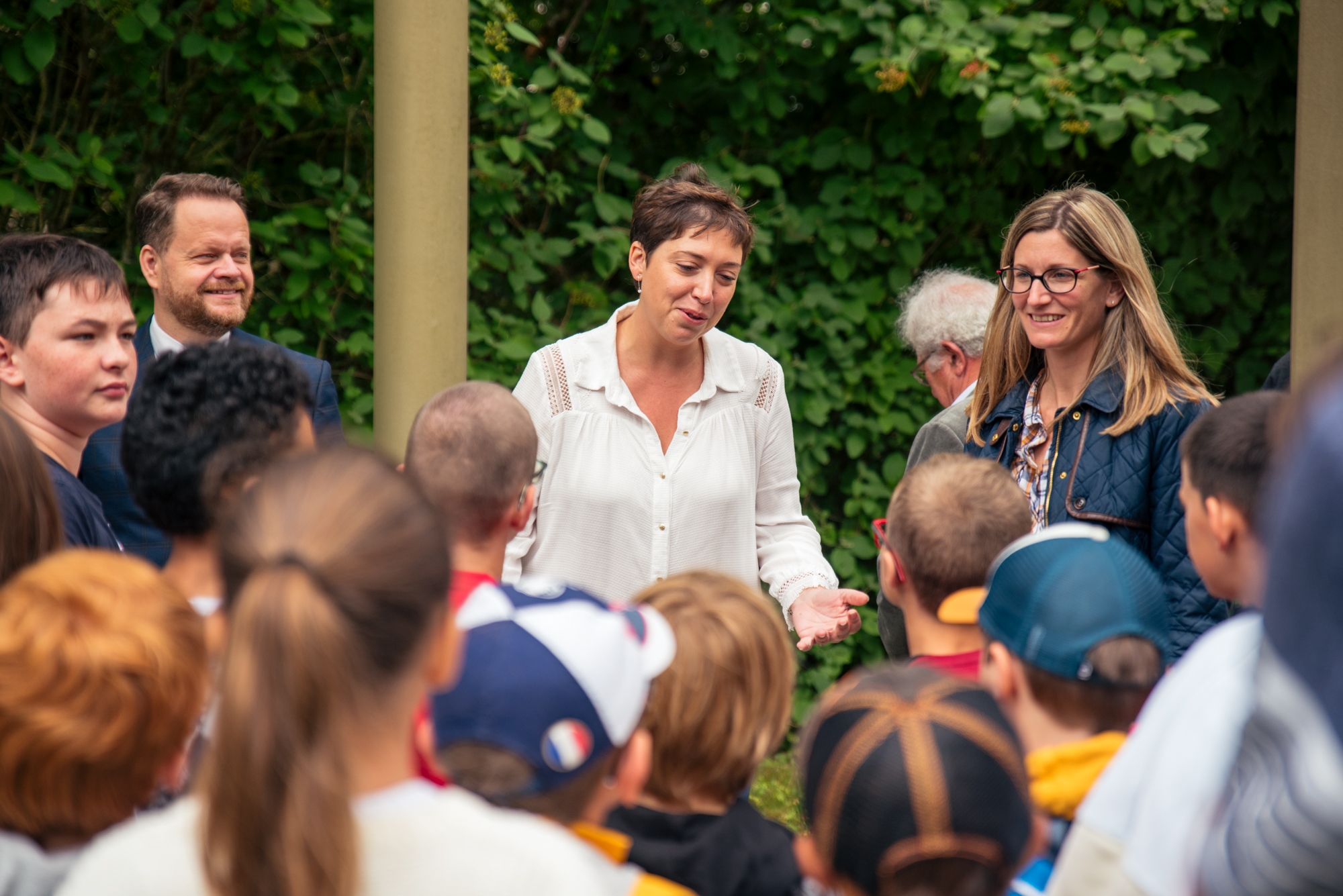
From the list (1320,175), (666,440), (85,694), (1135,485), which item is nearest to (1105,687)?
(1135,485)

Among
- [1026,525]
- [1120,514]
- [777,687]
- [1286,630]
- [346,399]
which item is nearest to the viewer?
[1286,630]

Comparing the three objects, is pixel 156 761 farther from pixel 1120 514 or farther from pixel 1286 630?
pixel 1120 514

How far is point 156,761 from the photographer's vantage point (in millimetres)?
1415

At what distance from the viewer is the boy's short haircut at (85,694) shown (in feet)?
4.34

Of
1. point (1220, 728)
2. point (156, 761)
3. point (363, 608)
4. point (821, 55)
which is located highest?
point (821, 55)

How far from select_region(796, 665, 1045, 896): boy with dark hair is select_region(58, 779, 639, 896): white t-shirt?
1.01 feet

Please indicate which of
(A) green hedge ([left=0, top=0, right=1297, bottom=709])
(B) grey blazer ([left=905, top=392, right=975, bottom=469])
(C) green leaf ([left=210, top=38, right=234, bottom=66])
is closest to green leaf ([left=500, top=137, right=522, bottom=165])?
(A) green hedge ([left=0, top=0, right=1297, bottom=709])

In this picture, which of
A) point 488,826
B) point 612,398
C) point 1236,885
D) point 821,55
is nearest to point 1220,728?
point 1236,885

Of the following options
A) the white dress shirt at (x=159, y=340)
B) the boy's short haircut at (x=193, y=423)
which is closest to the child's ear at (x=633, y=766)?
the boy's short haircut at (x=193, y=423)

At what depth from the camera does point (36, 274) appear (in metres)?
2.46

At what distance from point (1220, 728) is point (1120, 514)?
1.37m

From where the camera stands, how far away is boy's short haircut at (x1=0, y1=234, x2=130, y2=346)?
7.95ft

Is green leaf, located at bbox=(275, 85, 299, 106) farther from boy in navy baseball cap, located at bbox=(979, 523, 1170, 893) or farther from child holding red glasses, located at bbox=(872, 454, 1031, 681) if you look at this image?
boy in navy baseball cap, located at bbox=(979, 523, 1170, 893)

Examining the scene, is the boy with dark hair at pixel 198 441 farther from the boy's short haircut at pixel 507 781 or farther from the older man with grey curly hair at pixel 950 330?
the older man with grey curly hair at pixel 950 330
